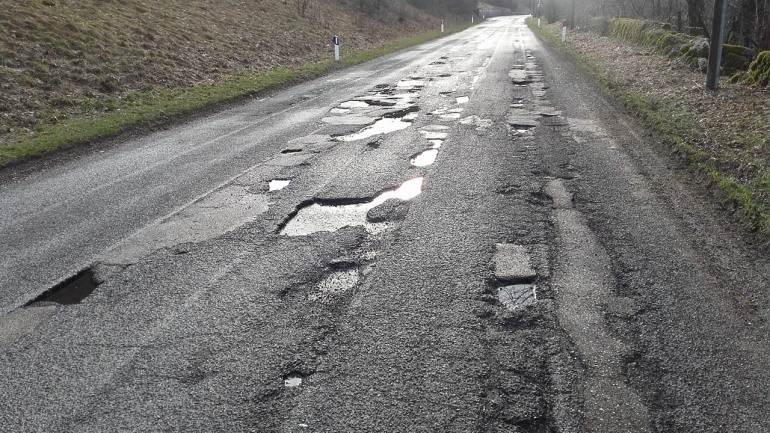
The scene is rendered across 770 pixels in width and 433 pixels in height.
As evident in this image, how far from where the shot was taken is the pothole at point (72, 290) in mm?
4121

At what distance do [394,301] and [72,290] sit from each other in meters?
2.40

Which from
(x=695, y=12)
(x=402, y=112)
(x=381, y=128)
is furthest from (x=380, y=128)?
(x=695, y=12)

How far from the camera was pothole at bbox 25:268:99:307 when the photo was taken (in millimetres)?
4121

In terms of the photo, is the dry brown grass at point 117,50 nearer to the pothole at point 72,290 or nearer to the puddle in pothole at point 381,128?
the puddle in pothole at point 381,128

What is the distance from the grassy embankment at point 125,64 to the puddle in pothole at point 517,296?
7117mm

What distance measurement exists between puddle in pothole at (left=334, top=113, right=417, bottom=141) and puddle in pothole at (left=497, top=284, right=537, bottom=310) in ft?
16.6

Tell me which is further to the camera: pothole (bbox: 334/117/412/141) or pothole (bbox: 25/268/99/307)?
pothole (bbox: 334/117/412/141)

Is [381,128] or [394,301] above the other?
[381,128]

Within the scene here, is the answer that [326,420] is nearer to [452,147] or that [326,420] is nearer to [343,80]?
[452,147]

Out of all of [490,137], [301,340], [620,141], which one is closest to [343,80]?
[490,137]

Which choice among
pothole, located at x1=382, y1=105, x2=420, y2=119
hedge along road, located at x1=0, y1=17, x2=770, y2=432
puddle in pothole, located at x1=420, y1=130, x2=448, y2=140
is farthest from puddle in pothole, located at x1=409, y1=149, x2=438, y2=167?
pothole, located at x1=382, y1=105, x2=420, y2=119

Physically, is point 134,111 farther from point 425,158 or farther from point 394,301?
point 394,301

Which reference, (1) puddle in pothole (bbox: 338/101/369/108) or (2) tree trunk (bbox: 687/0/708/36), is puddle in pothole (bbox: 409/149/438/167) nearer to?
(1) puddle in pothole (bbox: 338/101/369/108)

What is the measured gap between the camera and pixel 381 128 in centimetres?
930
